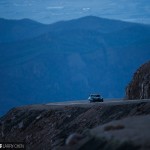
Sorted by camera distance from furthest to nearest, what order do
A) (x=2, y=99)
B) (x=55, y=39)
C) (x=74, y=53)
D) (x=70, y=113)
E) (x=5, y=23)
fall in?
(x=5, y=23) → (x=55, y=39) → (x=74, y=53) → (x=2, y=99) → (x=70, y=113)

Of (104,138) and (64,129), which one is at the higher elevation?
(104,138)

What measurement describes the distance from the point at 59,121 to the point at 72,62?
369 ft

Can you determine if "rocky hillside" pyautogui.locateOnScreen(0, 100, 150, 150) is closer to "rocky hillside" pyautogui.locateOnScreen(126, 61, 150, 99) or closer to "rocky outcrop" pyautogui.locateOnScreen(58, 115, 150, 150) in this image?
"rocky hillside" pyautogui.locateOnScreen(126, 61, 150, 99)

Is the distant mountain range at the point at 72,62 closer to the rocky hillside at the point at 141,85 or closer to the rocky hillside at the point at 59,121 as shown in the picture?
the rocky hillside at the point at 141,85

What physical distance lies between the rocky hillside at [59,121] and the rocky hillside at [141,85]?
785cm

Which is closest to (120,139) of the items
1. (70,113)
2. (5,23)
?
(70,113)

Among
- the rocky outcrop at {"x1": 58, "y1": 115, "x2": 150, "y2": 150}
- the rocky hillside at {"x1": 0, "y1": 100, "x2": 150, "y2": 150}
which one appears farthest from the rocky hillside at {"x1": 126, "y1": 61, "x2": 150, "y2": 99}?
the rocky outcrop at {"x1": 58, "y1": 115, "x2": 150, "y2": 150}

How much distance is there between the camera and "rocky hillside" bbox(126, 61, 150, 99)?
114 ft

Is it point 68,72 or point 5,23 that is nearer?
point 68,72

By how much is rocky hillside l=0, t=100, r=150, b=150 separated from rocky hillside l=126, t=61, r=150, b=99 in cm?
785

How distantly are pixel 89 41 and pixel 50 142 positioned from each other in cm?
12107

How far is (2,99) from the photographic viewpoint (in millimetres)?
126125

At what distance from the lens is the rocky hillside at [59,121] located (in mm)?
23281

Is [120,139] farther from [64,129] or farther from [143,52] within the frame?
[143,52]
